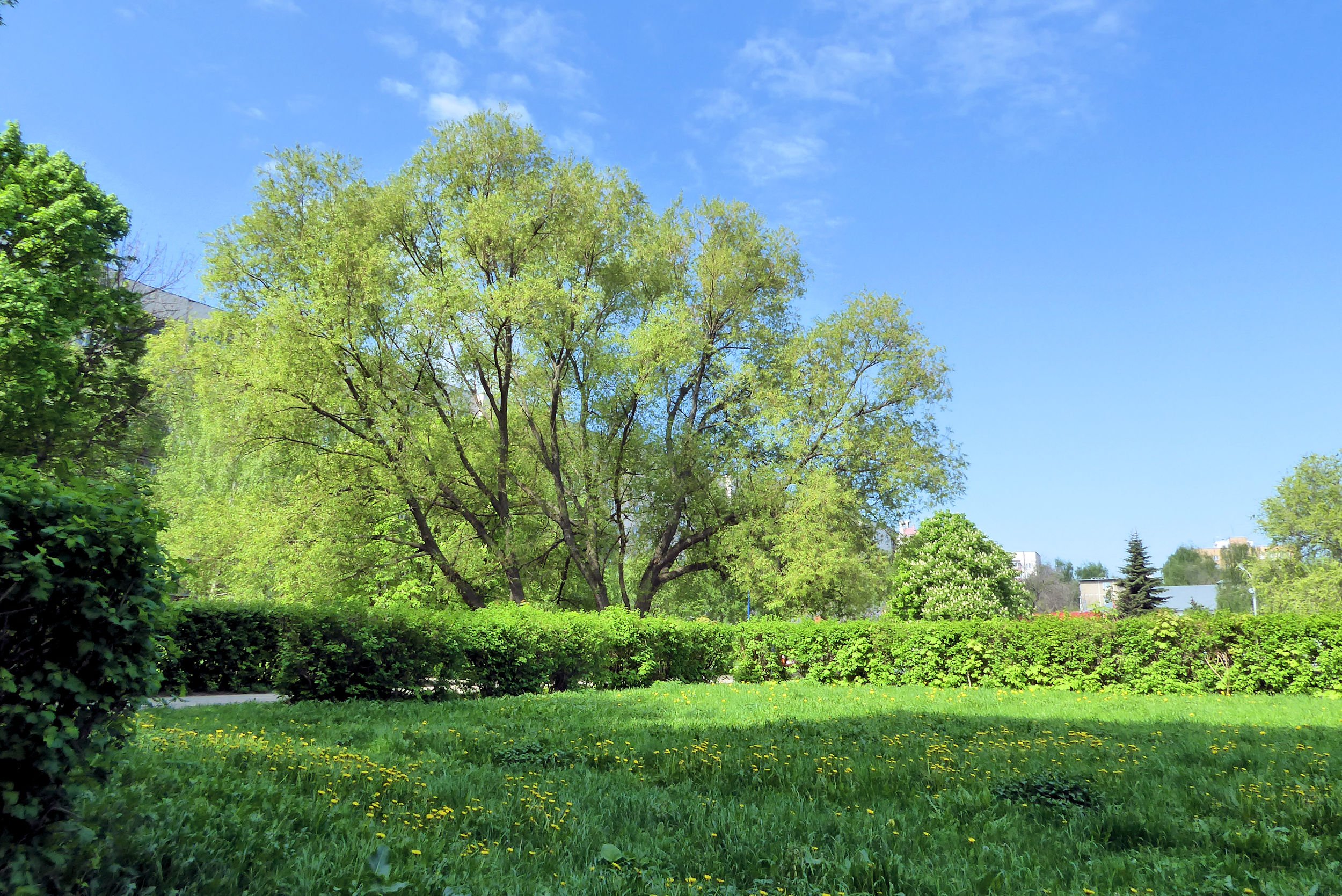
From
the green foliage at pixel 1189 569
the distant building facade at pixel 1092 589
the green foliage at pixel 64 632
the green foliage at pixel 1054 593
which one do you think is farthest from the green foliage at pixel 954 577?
the green foliage at pixel 1189 569

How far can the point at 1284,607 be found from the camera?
40.2 metres

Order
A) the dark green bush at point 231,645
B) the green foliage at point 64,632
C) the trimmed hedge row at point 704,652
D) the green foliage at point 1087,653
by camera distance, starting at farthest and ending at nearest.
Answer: the green foliage at point 1087,653
the dark green bush at point 231,645
the trimmed hedge row at point 704,652
the green foliage at point 64,632

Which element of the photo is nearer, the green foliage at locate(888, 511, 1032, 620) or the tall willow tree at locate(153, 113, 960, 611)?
the green foliage at locate(888, 511, 1032, 620)

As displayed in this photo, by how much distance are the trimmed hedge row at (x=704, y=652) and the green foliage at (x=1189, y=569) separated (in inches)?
4546

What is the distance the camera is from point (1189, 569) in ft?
390

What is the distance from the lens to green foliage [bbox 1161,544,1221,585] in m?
115

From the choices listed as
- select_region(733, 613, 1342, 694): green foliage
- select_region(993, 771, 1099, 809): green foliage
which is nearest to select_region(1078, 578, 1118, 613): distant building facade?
select_region(733, 613, 1342, 694): green foliage

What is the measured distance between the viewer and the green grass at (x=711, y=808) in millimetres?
3998

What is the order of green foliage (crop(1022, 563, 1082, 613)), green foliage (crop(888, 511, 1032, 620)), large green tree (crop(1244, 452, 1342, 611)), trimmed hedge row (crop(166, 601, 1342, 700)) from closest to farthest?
1. trimmed hedge row (crop(166, 601, 1342, 700))
2. green foliage (crop(888, 511, 1032, 620))
3. large green tree (crop(1244, 452, 1342, 611))
4. green foliage (crop(1022, 563, 1082, 613))

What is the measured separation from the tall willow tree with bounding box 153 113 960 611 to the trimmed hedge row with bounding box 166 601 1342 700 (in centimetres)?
593

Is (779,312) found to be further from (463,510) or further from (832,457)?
(463,510)

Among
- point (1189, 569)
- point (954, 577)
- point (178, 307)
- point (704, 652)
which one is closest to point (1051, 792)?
point (704, 652)

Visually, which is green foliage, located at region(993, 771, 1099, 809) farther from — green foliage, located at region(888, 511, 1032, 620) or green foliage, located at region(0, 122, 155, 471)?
green foliage, located at region(0, 122, 155, 471)

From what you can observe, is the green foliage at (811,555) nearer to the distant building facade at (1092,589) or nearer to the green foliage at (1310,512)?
the green foliage at (1310,512)
